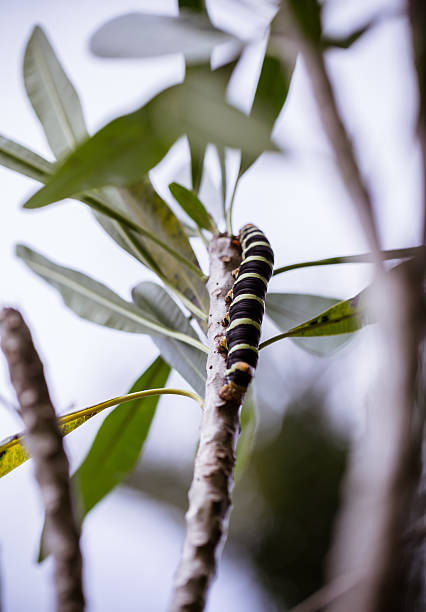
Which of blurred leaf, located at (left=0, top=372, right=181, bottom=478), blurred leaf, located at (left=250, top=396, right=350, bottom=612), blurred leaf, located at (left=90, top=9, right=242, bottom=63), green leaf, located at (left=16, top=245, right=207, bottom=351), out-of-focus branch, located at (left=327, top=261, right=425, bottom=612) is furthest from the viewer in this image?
blurred leaf, located at (left=250, top=396, right=350, bottom=612)

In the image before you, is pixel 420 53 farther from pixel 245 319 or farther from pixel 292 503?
pixel 292 503

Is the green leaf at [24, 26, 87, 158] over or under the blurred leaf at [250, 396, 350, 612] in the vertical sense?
over

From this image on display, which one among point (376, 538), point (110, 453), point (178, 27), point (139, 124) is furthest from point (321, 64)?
point (110, 453)

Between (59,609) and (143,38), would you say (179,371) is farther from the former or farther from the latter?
(59,609)

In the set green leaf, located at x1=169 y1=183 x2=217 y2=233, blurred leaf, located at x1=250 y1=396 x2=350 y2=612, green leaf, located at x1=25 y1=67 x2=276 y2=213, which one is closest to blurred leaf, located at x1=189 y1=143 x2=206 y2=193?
green leaf, located at x1=169 y1=183 x2=217 y2=233

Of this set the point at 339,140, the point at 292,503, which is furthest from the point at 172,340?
the point at 292,503

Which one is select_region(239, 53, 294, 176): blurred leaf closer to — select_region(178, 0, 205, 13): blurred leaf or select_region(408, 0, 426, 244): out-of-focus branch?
select_region(178, 0, 205, 13): blurred leaf

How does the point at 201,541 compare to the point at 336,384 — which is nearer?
the point at 201,541
